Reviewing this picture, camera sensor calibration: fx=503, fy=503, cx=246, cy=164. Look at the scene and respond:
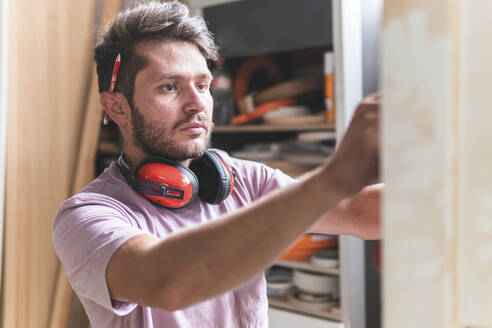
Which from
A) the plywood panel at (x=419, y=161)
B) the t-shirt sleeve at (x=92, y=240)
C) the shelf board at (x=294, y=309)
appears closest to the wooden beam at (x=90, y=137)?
the shelf board at (x=294, y=309)

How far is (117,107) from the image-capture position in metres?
1.36

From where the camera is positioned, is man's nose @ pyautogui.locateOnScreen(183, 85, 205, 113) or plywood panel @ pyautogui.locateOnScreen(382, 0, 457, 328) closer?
plywood panel @ pyautogui.locateOnScreen(382, 0, 457, 328)

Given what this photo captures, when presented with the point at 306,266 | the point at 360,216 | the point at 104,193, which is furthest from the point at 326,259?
the point at 104,193

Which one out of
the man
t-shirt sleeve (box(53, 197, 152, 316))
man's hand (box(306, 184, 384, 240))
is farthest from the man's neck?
man's hand (box(306, 184, 384, 240))

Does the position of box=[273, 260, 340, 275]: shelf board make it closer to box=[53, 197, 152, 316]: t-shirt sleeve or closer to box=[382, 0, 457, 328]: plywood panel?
box=[53, 197, 152, 316]: t-shirt sleeve

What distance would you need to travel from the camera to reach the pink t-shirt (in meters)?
0.85

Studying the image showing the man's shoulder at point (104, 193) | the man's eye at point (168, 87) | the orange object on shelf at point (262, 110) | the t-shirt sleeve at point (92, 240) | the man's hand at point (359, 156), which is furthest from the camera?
the orange object on shelf at point (262, 110)

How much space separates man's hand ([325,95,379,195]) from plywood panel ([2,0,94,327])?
2.03 m

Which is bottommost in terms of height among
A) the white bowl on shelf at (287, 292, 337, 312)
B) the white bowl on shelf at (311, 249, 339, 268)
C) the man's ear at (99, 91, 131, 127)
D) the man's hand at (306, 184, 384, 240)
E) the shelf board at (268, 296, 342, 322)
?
the shelf board at (268, 296, 342, 322)

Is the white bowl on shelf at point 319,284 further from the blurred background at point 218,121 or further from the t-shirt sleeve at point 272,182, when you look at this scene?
the t-shirt sleeve at point 272,182

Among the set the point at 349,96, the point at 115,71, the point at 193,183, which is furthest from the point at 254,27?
the point at 193,183

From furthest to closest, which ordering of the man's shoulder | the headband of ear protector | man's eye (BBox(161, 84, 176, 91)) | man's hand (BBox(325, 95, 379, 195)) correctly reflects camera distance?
man's eye (BBox(161, 84, 176, 91)), the headband of ear protector, the man's shoulder, man's hand (BBox(325, 95, 379, 195))

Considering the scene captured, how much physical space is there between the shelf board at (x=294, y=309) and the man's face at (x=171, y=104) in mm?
1288

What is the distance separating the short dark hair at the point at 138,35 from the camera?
4.25ft
